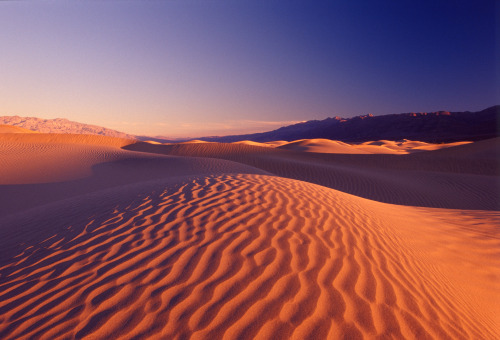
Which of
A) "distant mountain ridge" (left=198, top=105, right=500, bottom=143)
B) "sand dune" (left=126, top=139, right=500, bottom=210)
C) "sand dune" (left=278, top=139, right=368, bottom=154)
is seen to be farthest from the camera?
"distant mountain ridge" (left=198, top=105, right=500, bottom=143)

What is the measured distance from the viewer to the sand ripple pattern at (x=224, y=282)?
205cm

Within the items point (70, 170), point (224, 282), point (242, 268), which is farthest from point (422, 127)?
point (224, 282)

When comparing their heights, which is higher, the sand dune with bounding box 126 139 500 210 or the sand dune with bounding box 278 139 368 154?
the sand dune with bounding box 126 139 500 210

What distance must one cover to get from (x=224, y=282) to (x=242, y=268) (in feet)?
0.90

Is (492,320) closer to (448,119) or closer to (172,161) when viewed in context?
(172,161)

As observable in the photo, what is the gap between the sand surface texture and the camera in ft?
6.86

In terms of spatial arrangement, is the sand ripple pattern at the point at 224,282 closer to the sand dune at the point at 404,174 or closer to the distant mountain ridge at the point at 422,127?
the sand dune at the point at 404,174

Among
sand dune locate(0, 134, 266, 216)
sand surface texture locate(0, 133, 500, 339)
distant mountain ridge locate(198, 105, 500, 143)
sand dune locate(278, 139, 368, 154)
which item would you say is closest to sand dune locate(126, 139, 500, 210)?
sand dune locate(0, 134, 266, 216)

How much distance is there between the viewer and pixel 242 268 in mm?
2693

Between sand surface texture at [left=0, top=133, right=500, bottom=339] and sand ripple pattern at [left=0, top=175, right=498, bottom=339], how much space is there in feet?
0.04

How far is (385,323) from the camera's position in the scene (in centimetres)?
215

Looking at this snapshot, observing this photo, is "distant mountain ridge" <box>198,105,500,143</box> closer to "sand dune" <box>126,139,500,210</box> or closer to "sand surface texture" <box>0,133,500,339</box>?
"sand dune" <box>126,139,500,210</box>

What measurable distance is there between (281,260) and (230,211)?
150 centimetres

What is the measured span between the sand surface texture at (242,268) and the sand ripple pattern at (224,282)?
0.01m
